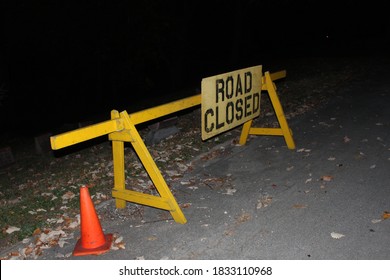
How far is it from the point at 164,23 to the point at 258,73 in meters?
13.6

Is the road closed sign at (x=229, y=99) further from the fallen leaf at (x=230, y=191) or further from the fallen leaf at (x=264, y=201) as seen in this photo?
the fallen leaf at (x=264, y=201)

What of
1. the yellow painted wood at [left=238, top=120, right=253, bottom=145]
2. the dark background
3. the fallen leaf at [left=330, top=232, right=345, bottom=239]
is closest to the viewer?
the fallen leaf at [left=330, top=232, right=345, bottom=239]

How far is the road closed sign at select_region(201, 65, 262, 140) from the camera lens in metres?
5.78

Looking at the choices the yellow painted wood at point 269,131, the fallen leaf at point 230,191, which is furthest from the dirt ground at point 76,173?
the fallen leaf at point 230,191

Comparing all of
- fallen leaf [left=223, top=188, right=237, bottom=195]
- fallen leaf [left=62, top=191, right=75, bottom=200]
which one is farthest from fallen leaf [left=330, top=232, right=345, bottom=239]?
fallen leaf [left=62, top=191, right=75, bottom=200]

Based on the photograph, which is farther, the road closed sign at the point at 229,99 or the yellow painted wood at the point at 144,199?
the road closed sign at the point at 229,99

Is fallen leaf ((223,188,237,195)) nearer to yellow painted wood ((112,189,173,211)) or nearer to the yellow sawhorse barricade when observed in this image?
the yellow sawhorse barricade

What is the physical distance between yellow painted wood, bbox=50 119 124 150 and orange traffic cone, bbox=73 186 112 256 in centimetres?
57

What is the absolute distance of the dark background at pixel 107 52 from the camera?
17516 millimetres

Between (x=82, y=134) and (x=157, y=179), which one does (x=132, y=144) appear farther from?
(x=82, y=134)

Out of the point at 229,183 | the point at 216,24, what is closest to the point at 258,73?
the point at 229,183

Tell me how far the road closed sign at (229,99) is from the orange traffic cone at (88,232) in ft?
6.91

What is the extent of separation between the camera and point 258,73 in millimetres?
6902

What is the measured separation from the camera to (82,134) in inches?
163
